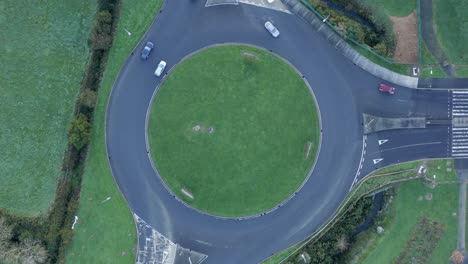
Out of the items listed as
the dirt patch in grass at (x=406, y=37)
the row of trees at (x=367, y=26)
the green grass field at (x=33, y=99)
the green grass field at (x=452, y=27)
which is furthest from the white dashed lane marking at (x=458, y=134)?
the green grass field at (x=33, y=99)

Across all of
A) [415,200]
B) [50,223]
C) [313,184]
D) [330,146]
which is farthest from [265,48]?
[50,223]

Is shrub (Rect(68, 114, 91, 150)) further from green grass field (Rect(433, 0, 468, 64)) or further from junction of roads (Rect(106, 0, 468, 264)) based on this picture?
green grass field (Rect(433, 0, 468, 64))

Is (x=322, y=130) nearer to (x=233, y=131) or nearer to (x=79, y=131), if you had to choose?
(x=233, y=131)

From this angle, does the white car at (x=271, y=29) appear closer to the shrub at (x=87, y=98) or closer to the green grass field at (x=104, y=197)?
the green grass field at (x=104, y=197)

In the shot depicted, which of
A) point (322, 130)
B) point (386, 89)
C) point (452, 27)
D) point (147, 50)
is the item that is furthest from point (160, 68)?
point (452, 27)

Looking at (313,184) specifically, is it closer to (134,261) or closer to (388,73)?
(388,73)

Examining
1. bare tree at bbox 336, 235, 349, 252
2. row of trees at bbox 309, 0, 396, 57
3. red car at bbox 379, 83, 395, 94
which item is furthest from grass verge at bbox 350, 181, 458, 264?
row of trees at bbox 309, 0, 396, 57
